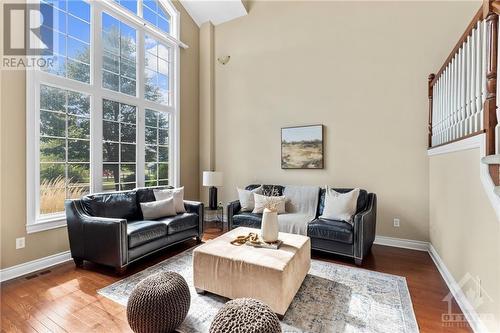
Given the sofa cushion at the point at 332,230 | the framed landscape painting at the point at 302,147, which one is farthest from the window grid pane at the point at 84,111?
the sofa cushion at the point at 332,230

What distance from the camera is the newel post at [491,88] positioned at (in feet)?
5.33

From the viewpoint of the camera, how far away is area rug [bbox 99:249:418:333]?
1.85m

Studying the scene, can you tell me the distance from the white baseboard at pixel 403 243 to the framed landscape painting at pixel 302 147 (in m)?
1.44

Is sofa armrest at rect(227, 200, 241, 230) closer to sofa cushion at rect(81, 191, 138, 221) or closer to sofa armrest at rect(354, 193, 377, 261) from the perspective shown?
sofa cushion at rect(81, 191, 138, 221)

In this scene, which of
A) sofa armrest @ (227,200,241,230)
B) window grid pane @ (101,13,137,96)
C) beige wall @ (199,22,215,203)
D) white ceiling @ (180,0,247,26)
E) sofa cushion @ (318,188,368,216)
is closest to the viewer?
sofa cushion @ (318,188,368,216)

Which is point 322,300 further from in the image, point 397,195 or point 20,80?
point 20,80

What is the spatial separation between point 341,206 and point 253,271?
1828 millimetres

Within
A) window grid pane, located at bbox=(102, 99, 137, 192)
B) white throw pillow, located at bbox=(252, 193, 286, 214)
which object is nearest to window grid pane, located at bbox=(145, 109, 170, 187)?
window grid pane, located at bbox=(102, 99, 137, 192)

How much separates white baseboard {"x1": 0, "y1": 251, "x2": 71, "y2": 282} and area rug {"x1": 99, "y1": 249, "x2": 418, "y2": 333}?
3.73ft

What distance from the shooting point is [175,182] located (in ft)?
15.9

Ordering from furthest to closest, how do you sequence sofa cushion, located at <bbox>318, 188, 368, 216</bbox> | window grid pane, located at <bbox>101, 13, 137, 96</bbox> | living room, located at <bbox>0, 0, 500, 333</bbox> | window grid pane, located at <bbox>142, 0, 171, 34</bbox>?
window grid pane, located at <bbox>142, 0, 171, 34</bbox> < window grid pane, located at <bbox>101, 13, 137, 96</bbox> < sofa cushion, located at <bbox>318, 188, 368, 216</bbox> < living room, located at <bbox>0, 0, 500, 333</bbox>

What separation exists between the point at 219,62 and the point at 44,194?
3906 mm

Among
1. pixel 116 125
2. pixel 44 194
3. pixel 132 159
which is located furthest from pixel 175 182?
pixel 44 194

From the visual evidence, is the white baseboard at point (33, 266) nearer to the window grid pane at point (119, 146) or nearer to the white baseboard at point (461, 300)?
Result: the window grid pane at point (119, 146)
